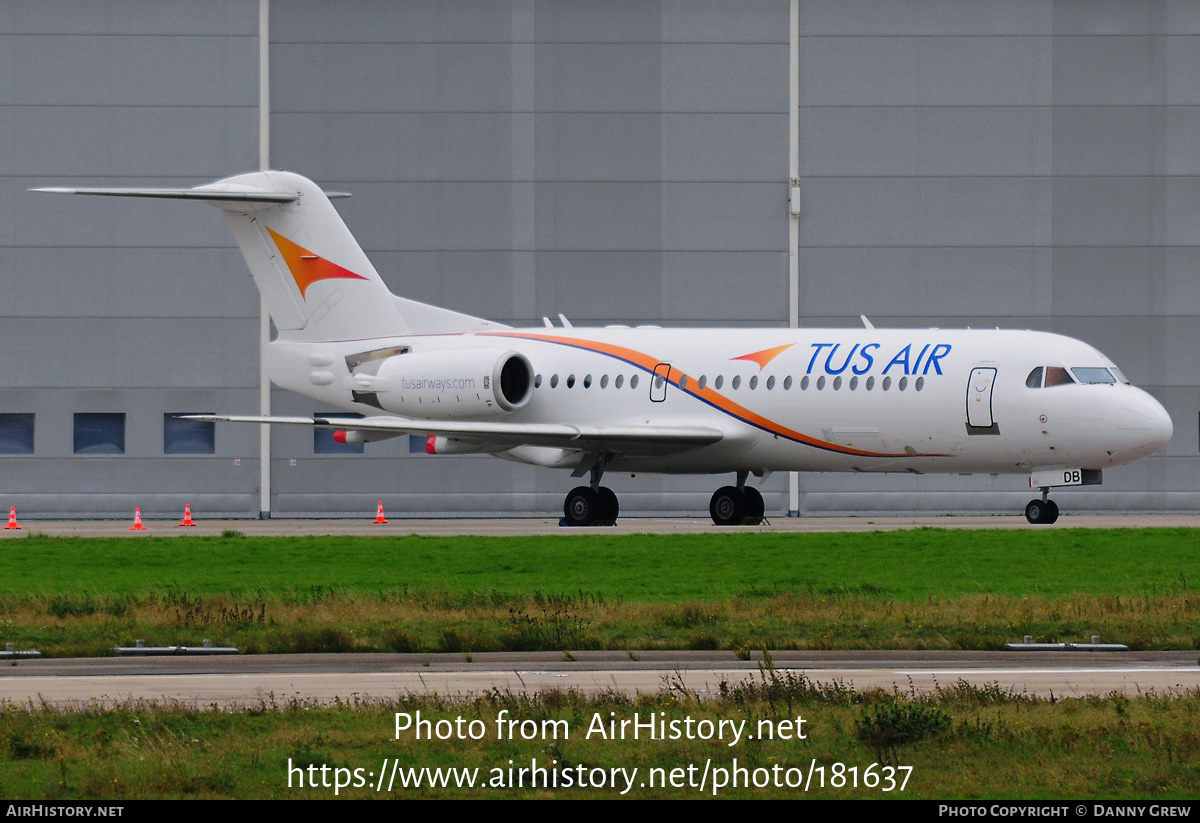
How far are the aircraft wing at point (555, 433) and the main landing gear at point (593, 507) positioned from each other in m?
1.08

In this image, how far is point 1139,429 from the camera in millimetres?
28625

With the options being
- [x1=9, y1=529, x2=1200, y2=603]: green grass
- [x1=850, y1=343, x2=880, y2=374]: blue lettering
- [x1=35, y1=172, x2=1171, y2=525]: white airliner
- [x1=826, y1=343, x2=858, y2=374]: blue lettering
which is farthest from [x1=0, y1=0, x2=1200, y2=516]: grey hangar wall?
[x1=9, y1=529, x2=1200, y2=603]: green grass

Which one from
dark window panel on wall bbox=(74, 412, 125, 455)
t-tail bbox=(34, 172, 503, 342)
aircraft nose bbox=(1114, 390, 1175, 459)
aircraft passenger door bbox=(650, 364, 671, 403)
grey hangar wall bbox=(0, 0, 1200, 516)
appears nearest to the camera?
aircraft nose bbox=(1114, 390, 1175, 459)

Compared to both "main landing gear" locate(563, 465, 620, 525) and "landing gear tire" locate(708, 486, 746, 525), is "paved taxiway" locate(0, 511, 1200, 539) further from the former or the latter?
"landing gear tire" locate(708, 486, 746, 525)

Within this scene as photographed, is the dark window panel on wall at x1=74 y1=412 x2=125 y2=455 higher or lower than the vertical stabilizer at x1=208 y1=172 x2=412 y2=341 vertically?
lower

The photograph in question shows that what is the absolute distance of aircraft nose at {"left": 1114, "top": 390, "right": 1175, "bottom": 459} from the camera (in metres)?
28.6

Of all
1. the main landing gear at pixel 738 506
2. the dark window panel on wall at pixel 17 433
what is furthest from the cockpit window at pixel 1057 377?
the dark window panel on wall at pixel 17 433

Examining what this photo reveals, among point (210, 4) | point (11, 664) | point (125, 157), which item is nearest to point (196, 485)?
point (125, 157)

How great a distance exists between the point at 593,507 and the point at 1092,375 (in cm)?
947

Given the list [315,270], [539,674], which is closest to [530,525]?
[315,270]

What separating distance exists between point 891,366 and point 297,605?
1477 centimetres

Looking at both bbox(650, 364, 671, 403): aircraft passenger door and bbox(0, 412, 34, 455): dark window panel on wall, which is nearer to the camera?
bbox(650, 364, 671, 403): aircraft passenger door

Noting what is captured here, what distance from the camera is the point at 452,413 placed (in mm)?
33062

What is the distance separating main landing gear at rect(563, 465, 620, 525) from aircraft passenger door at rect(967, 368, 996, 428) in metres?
7.15
